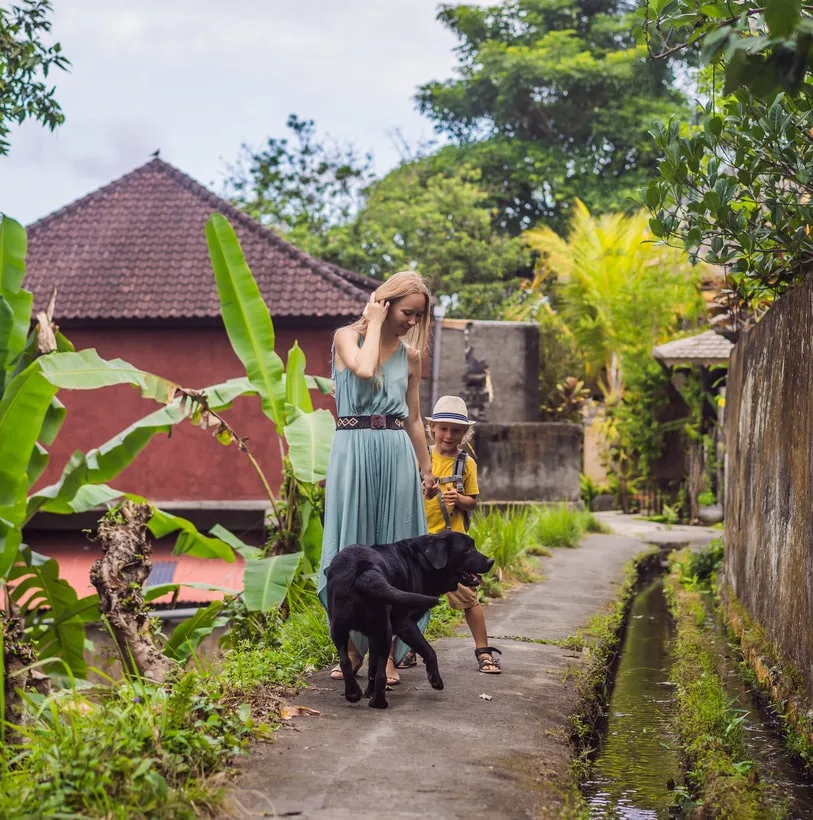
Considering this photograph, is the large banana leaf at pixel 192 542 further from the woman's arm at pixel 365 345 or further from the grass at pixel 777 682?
the grass at pixel 777 682

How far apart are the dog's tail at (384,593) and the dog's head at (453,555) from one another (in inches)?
14.2

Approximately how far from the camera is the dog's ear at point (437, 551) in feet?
15.5

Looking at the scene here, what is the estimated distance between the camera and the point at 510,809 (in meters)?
3.39

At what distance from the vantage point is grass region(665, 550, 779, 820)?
3.75 metres

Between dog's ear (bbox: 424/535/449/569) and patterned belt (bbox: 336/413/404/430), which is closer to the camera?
dog's ear (bbox: 424/535/449/569)

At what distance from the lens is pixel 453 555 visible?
4.79m

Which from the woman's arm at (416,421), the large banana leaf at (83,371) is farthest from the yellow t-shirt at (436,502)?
the large banana leaf at (83,371)

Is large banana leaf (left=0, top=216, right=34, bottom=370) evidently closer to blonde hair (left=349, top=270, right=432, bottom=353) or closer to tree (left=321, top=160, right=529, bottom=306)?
blonde hair (left=349, top=270, right=432, bottom=353)

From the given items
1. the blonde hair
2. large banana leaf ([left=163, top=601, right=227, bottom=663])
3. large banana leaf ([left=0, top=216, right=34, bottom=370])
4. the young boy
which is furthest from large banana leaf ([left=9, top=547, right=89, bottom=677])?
the blonde hair

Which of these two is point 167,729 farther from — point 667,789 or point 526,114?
point 526,114

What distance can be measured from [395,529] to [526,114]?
32302mm

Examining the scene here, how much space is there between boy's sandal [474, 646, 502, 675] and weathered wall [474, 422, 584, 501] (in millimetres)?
10243

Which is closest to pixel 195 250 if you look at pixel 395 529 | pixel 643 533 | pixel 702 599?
pixel 643 533

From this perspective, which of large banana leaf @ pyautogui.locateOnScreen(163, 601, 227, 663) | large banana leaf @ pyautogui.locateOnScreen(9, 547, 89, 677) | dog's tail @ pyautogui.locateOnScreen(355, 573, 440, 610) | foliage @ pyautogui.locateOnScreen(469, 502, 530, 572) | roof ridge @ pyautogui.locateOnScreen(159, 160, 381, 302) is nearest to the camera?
dog's tail @ pyautogui.locateOnScreen(355, 573, 440, 610)
